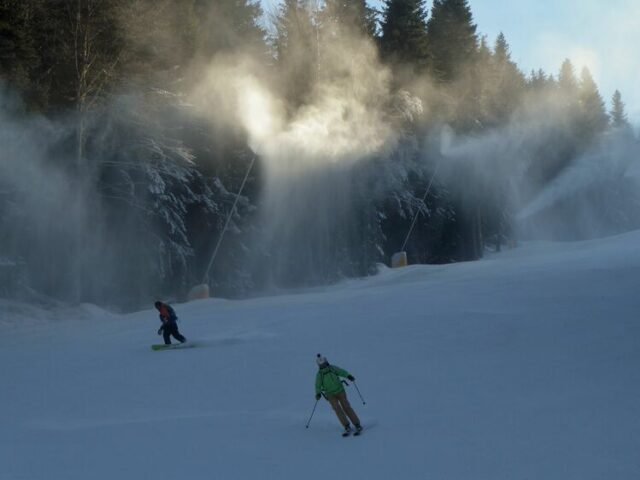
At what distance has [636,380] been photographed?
9594 millimetres

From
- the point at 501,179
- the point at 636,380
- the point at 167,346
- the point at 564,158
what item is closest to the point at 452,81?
the point at 501,179

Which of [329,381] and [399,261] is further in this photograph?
[399,261]

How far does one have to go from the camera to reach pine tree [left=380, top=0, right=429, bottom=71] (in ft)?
127

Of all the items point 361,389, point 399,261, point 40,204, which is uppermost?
point 40,204

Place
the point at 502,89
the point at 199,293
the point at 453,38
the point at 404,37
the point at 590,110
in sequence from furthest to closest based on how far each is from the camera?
the point at 590,110 → the point at 502,89 → the point at 453,38 → the point at 404,37 → the point at 199,293

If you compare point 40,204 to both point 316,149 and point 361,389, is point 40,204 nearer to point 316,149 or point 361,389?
point 361,389

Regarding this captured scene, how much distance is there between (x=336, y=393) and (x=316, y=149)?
86.7ft

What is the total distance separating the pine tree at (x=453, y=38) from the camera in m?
44.2

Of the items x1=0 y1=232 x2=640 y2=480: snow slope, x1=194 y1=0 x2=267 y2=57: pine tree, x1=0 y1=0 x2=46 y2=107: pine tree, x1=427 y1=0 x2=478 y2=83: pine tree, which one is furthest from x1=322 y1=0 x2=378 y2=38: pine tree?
x1=0 y1=232 x2=640 y2=480: snow slope

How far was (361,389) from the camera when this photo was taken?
34.8 ft

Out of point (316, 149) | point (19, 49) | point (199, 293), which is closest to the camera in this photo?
point (19, 49)

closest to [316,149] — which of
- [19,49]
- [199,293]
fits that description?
[199,293]

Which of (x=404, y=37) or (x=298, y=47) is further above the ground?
(x=404, y=37)

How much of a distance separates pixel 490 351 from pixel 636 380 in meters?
2.93
